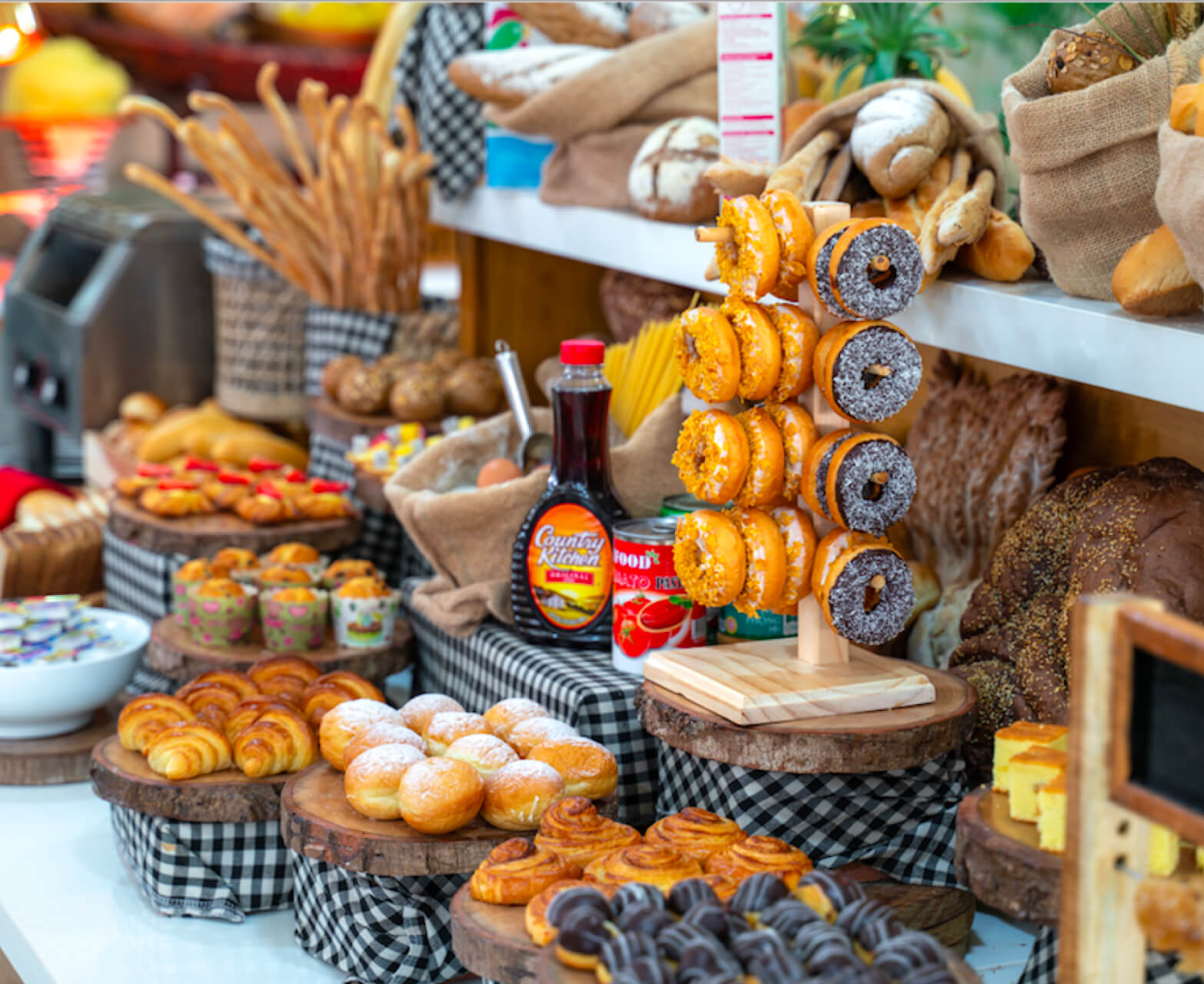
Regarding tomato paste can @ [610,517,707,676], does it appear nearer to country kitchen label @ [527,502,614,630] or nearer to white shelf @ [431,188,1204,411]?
country kitchen label @ [527,502,614,630]

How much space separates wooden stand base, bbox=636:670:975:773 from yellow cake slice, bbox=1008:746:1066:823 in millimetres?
236

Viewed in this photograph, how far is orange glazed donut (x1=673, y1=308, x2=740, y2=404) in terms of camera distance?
1.24 metres

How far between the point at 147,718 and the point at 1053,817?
95 cm

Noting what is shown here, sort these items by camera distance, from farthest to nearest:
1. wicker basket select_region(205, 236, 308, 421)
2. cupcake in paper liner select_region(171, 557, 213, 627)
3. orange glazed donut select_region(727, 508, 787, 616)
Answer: wicker basket select_region(205, 236, 308, 421) → cupcake in paper liner select_region(171, 557, 213, 627) → orange glazed donut select_region(727, 508, 787, 616)

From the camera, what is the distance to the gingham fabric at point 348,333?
253cm

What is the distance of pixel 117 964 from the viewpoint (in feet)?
4.47

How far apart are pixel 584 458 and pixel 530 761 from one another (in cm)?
42

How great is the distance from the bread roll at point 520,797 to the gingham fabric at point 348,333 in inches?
54.0

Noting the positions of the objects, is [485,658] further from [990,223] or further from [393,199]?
[393,199]

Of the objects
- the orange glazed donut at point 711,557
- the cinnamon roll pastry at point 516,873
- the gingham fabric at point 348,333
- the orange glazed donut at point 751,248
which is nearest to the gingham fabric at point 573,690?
the orange glazed donut at point 711,557

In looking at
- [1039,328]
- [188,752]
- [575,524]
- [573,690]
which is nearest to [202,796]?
[188,752]

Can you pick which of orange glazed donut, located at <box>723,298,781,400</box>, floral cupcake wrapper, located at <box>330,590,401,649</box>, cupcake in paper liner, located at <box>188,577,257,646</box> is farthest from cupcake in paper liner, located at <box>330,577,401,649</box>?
orange glazed donut, located at <box>723,298,781,400</box>

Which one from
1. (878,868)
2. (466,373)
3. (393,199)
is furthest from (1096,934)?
(393,199)

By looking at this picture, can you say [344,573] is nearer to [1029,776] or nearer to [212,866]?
[212,866]
